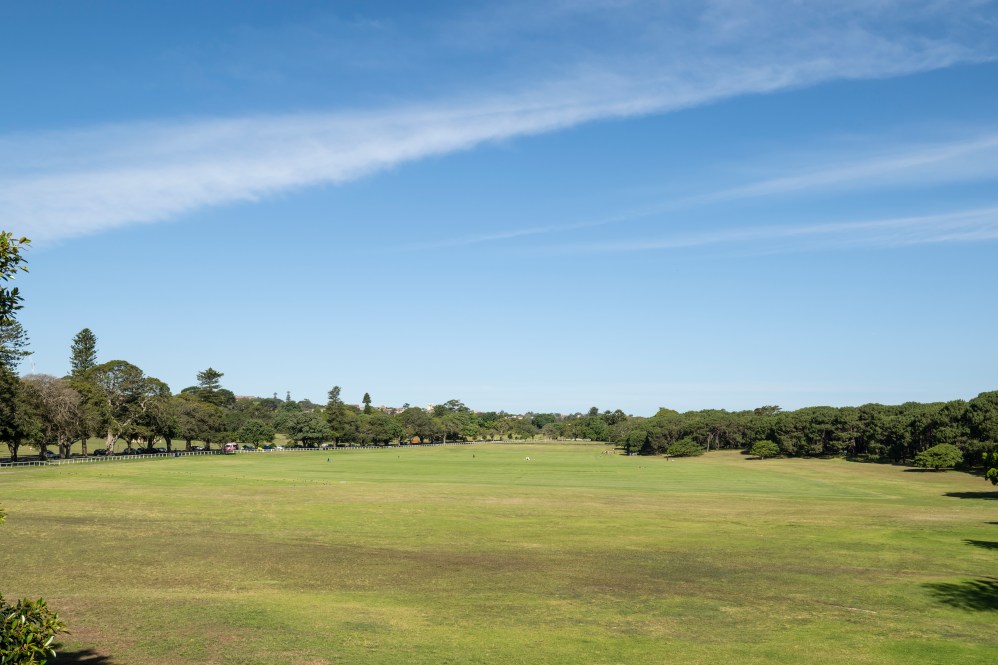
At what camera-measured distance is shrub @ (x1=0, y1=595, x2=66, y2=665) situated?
1062 centimetres

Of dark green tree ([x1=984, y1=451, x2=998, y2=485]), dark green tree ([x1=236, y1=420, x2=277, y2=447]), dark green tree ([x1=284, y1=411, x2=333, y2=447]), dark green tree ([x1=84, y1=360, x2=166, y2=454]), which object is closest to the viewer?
dark green tree ([x1=984, y1=451, x2=998, y2=485])

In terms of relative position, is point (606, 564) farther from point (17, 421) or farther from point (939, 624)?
point (17, 421)

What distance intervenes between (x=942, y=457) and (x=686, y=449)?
228ft

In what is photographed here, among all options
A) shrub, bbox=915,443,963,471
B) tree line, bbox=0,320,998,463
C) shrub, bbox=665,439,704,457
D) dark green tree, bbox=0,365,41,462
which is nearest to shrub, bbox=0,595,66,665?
tree line, bbox=0,320,998,463

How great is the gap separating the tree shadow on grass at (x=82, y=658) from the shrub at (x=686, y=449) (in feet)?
524

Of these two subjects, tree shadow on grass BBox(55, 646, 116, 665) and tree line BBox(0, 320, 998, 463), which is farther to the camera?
tree line BBox(0, 320, 998, 463)

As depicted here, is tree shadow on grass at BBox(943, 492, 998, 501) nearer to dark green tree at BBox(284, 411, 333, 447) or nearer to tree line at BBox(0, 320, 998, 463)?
tree line at BBox(0, 320, 998, 463)

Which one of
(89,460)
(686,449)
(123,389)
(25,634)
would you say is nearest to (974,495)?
(25,634)

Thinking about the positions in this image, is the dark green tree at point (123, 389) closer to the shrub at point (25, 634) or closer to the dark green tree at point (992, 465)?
the dark green tree at point (992, 465)

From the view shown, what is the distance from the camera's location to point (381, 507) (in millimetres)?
65125

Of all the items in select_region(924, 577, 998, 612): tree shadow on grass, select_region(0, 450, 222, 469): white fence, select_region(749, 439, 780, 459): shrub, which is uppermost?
select_region(749, 439, 780, 459): shrub

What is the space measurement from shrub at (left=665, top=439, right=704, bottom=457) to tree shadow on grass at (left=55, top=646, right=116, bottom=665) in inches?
6290

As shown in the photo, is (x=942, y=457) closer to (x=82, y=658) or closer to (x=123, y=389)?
(x=82, y=658)

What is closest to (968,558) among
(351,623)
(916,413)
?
(351,623)
